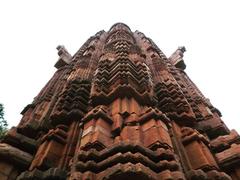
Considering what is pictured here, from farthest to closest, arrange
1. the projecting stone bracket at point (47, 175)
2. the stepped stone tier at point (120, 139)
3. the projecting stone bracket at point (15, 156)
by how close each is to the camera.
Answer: the projecting stone bracket at point (15, 156)
the projecting stone bracket at point (47, 175)
the stepped stone tier at point (120, 139)

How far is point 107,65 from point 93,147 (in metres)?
4.56

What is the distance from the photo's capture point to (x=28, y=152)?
6359 mm

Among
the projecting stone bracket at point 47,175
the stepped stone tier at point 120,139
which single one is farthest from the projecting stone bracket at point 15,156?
the projecting stone bracket at point 47,175

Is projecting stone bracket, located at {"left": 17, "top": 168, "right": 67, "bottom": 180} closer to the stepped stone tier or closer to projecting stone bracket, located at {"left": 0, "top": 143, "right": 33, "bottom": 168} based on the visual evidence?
the stepped stone tier

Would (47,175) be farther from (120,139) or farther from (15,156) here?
(15,156)

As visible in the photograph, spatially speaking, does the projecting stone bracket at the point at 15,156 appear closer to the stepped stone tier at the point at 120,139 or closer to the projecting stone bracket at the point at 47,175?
the stepped stone tier at the point at 120,139

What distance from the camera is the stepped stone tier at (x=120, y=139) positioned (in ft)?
12.5

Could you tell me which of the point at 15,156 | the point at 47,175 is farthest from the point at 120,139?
the point at 15,156

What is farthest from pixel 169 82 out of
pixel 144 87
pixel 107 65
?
pixel 144 87

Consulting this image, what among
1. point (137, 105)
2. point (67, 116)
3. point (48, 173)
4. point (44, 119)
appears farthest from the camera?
point (44, 119)

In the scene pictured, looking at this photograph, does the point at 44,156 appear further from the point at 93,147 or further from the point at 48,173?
the point at 93,147

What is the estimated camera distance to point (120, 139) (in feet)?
14.5

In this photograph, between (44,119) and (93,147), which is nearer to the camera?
(93,147)

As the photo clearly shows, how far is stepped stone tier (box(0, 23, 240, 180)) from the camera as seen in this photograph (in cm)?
381
